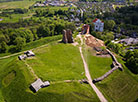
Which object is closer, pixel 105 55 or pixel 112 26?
pixel 105 55

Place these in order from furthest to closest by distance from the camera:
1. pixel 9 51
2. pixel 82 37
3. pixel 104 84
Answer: pixel 82 37
pixel 9 51
pixel 104 84

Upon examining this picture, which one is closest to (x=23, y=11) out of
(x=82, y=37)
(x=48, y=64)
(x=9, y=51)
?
(x=9, y=51)

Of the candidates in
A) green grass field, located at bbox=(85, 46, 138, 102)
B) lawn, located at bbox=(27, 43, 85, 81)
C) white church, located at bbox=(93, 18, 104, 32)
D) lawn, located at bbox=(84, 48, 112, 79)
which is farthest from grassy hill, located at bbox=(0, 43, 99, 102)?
white church, located at bbox=(93, 18, 104, 32)

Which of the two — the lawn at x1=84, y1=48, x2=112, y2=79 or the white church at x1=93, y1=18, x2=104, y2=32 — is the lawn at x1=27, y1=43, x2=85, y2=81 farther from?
the white church at x1=93, y1=18, x2=104, y2=32

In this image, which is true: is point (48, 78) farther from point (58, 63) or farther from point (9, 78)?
point (9, 78)

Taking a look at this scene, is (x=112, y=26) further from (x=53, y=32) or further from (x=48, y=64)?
(x=48, y=64)

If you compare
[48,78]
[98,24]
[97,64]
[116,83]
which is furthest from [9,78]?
[98,24]
